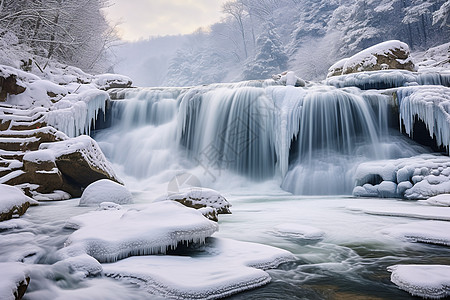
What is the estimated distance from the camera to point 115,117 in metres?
12.6

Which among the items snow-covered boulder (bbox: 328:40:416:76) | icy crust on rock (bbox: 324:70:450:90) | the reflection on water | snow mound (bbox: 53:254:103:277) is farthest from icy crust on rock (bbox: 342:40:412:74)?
snow mound (bbox: 53:254:103:277)

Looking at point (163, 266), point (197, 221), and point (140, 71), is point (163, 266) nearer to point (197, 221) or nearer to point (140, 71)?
point (197, 221)

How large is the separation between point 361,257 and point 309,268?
2.23ft

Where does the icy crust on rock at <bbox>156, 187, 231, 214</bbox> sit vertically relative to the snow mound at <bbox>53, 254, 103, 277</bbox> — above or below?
above

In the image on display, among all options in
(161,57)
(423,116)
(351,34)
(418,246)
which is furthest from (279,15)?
(418,246)

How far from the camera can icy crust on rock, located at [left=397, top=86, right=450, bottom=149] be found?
8523mm

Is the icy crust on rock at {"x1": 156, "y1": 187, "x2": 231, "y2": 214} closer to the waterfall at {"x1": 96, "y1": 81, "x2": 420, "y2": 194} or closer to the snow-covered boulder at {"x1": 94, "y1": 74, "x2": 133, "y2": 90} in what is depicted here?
the waterfall at {"x1": 96, "y1": 81, "x2": 420, "y2": 194}

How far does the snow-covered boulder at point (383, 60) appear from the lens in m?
13.4

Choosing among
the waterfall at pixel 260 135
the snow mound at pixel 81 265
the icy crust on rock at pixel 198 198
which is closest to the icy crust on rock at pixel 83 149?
the waterfall at pixel 260 135

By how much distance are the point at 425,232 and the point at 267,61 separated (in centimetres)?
3355

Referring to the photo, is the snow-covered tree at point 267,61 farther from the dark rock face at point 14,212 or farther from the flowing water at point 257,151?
the dark rock face at point 14,212

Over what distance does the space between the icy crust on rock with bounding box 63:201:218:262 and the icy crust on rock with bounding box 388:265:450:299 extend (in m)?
1.71

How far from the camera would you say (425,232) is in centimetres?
360

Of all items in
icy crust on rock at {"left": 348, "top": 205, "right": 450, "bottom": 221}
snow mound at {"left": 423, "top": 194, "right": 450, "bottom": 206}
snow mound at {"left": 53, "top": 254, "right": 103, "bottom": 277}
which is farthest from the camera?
snow mound at {"left": 423, "top": 194, "right": 450, "bottom": 206}
